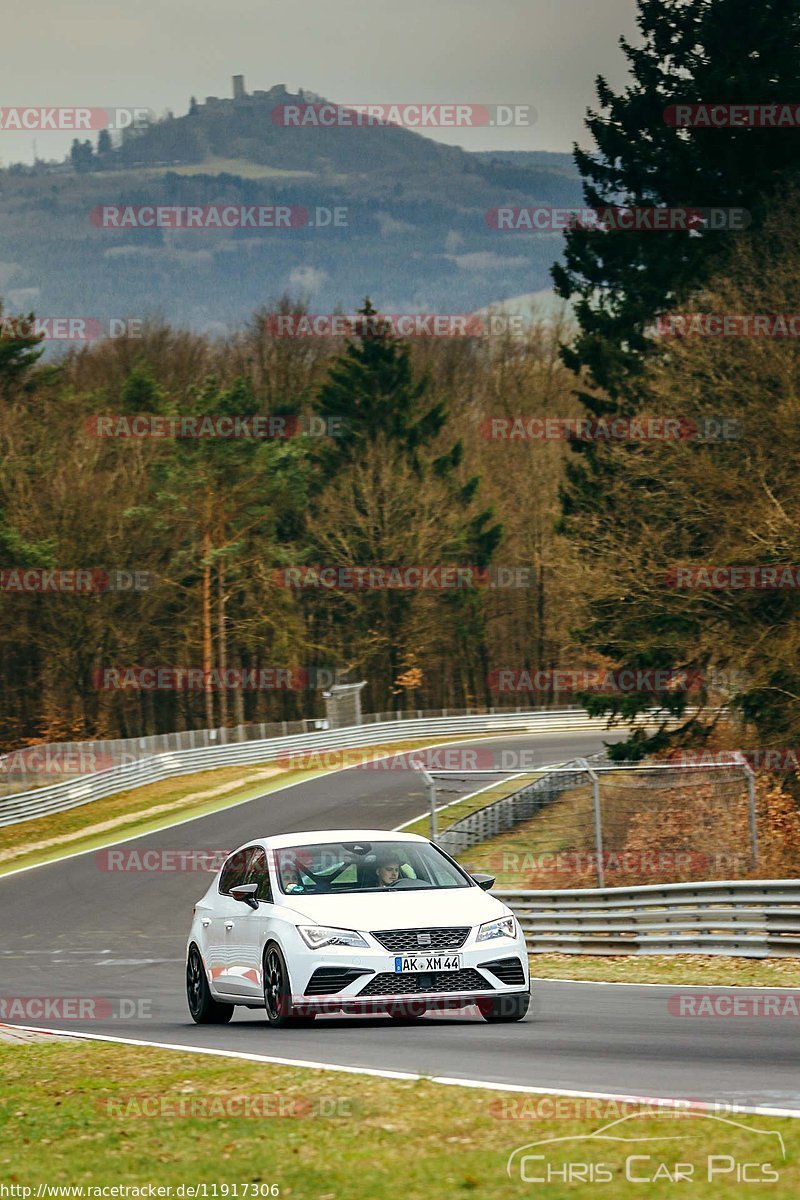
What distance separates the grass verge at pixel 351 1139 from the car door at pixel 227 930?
353 cm

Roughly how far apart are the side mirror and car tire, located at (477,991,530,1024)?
6.27 ft

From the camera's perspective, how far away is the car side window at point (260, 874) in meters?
13.1

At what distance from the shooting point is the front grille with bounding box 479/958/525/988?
39.7 feet

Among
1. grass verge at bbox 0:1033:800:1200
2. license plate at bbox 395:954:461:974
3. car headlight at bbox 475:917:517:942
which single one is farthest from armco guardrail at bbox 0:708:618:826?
grass verge at bbox 0:1033:800:1200

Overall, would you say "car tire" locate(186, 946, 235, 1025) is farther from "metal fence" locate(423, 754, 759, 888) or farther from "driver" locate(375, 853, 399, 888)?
"metal fence" locate(423, 754, 759, 888)

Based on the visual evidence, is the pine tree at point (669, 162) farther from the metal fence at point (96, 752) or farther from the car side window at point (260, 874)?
the car side window at point (260, 874)

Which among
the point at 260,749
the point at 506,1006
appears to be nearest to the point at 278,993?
the point at 506,1006

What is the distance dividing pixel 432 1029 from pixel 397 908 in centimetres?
90

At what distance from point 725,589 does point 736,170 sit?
12626mm

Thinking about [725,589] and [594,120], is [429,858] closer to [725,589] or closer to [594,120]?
[725,589]

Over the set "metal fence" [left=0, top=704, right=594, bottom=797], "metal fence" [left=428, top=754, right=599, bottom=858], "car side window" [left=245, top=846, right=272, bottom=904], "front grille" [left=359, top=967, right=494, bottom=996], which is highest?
"car side window" [left=245, top=846, right=272, bottom=904]

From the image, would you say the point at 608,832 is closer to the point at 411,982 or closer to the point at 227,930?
the point at 227,930

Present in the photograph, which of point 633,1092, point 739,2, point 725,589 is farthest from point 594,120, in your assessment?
point 633,1092

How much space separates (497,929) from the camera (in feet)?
40.3
